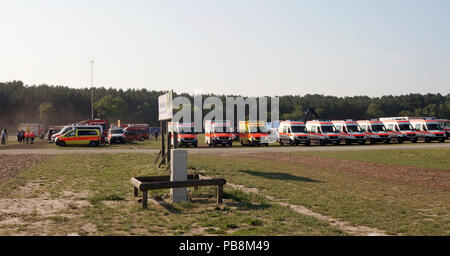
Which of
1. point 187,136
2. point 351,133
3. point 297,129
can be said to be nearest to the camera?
point 187,136

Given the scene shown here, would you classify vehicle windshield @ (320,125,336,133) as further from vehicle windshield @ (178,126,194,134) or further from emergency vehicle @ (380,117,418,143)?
vehicle windshield @ (178,126,194,134)

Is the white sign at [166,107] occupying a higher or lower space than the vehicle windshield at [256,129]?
higher

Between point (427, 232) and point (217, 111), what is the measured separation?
107 meters

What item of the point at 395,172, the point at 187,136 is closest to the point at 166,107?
the point at 395,172

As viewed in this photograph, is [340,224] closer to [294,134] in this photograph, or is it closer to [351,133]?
[294,134]

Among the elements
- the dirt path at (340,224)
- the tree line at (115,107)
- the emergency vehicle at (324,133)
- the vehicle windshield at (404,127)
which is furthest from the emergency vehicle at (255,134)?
the tree line at (115,107)

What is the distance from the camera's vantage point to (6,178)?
43.7 ft

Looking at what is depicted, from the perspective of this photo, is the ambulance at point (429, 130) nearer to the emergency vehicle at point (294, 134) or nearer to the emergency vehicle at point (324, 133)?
the emergency vehicle at point (324, 133)

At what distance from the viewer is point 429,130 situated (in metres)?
41.2

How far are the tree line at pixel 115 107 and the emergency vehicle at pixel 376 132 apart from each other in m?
71.5

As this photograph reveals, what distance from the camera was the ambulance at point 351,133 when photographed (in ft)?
131

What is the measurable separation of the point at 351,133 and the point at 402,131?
5.95 meters
